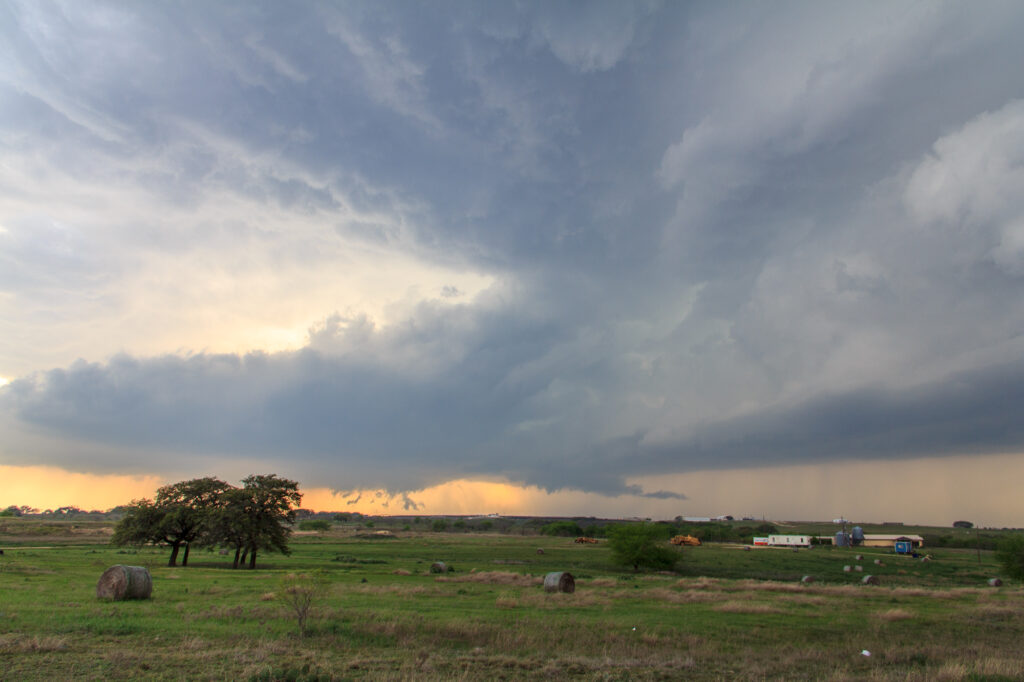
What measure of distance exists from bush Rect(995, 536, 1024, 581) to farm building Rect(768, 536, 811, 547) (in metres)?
85.9

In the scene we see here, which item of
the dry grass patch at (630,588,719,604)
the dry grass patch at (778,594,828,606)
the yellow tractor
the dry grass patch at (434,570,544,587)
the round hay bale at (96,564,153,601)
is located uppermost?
the round hay bale at (96,564,153,601)

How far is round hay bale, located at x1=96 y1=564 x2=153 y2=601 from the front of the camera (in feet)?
91.9

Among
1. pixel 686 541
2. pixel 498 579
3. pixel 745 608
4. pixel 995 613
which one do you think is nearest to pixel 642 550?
pixel 498 579

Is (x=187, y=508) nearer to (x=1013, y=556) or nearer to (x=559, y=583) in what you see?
(x=559, y=583)

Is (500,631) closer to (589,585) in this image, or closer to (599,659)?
(599,659)

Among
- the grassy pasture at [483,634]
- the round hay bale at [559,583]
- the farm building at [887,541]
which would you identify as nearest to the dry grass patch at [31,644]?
the grassy pasture at [483,634]

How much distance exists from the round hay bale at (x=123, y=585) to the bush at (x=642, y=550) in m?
55.3

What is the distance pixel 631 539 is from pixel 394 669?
60627mm

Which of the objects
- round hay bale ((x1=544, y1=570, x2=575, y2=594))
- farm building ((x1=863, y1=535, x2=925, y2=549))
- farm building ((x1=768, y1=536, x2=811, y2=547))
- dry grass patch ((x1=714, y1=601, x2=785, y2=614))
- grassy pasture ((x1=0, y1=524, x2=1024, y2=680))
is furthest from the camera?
farm building ((x1=863, y1=535, x2=925, y2=549))

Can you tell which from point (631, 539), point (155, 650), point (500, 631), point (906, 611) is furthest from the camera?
point (631, 539)

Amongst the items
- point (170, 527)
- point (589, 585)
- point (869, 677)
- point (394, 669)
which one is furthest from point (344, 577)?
point (869, 677)

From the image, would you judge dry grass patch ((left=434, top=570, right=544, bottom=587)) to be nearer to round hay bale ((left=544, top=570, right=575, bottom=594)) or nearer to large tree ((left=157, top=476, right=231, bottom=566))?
round hay bale ((left=544, top=570, right=575, bottom=594))

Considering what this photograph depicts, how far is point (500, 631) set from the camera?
2258 cm

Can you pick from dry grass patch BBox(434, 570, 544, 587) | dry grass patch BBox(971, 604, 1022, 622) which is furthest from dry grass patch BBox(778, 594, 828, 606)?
dry grass patch BBox(434, 570, 544, 587)
